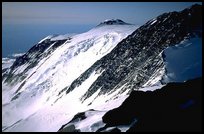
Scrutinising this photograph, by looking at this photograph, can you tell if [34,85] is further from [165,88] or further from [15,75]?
[165,88]

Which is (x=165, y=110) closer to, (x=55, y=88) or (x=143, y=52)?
(x=143, y=52)

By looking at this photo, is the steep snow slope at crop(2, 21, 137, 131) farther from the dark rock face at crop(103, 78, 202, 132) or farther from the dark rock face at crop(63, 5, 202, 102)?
the dark rock face at crop(103, 78, 202, 132)

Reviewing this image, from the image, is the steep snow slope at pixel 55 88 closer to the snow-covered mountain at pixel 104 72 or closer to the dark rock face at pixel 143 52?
the snow-covered mountain at pixel 104 72

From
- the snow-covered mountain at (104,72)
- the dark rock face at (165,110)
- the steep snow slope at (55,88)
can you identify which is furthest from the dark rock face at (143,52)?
the dark rock face at (165,110)

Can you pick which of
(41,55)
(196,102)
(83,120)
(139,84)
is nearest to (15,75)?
(41,55)

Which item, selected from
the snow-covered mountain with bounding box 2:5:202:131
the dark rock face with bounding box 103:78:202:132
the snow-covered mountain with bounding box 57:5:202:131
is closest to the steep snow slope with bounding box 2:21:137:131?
the snow-covered mountain with bounding box 2:5:202:131

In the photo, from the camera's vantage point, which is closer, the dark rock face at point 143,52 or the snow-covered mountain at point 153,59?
the snow-covered mountain at point 153,59
